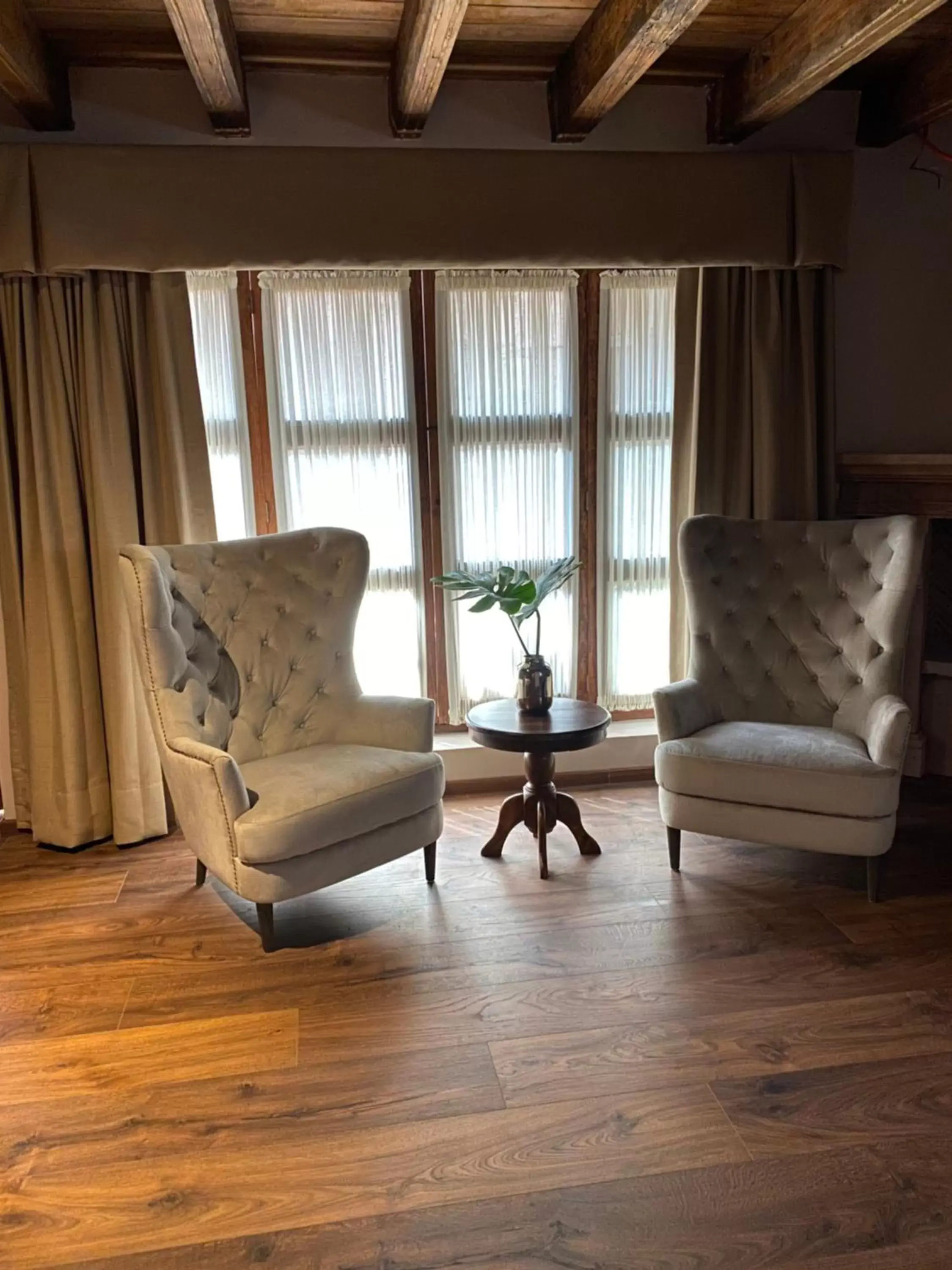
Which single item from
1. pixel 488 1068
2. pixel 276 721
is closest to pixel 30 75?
pixel 276 721

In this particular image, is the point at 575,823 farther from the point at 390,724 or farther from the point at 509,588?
the point at 509,588

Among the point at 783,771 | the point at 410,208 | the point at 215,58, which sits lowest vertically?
the point at 783,771

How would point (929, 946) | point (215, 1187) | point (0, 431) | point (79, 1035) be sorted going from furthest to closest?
1. point (0, 431)
2. point (929, 946)
3. point (79, 1035)
4. point (215, 1187)

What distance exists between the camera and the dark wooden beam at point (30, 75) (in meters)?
2.46

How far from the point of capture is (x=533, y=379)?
3.47m

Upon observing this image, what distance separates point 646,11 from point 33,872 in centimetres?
313

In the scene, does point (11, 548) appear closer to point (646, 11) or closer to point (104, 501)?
point (104, 501)

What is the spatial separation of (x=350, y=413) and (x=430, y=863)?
1.63 meters

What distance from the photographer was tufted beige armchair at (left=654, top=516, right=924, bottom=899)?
2.68 m

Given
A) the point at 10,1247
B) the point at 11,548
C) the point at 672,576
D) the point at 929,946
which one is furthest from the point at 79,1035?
the point at 672,576

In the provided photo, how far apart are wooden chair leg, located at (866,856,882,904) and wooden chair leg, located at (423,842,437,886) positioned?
1.30 metres

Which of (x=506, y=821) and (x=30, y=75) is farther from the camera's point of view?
(x=506, y=821)

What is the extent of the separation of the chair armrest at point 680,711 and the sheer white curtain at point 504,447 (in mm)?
711

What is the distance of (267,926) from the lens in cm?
256
